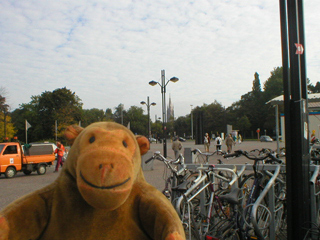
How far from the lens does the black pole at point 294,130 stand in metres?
3.34

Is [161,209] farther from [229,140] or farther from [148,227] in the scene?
[229,140]

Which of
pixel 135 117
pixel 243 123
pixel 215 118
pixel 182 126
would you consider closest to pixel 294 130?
pixel 135 117

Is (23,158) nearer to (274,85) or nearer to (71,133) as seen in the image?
(71,133)

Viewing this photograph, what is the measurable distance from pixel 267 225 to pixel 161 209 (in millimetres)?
2677

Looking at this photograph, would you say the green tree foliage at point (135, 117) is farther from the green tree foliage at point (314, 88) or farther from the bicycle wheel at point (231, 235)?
the green tree foliage at point (314, 88)

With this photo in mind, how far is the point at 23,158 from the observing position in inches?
539

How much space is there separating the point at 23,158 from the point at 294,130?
12954 millimetres

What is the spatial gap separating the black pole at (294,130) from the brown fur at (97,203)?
202 cm

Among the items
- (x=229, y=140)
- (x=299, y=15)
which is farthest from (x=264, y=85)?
(x=299, y=15)

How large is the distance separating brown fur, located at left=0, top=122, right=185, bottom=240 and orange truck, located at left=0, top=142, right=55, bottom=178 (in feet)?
41.5

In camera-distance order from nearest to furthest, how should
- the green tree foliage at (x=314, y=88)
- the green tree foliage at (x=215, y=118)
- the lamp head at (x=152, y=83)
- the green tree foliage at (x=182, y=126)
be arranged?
the lamp head at (x=152, y=83)
the green tree foliage at (x=215, y=118)
the green tree foliage at (x=314, y=88)
the green tree foliage at (x=182, y=126)

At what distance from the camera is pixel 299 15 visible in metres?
3.65

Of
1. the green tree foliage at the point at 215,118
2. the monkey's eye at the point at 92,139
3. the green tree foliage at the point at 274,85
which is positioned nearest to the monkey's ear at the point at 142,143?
the monkey's eye at the point at 92,139

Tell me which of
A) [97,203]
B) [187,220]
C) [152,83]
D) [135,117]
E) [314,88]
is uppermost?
[314,88]
